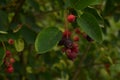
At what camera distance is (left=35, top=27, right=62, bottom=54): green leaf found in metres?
1.09

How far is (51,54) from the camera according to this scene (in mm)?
1786

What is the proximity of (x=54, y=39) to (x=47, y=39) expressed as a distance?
0.03 meters

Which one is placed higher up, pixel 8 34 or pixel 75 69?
pixel 8 34

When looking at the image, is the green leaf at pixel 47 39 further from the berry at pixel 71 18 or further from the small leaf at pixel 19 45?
the small leaf at pixel 19 45

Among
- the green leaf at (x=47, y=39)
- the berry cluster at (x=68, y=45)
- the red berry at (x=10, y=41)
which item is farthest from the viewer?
the red berry at (x=10, y=41)

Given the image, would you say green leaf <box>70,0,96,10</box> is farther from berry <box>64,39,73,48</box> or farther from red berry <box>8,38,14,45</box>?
red berry <box>8,38,14,45</box>

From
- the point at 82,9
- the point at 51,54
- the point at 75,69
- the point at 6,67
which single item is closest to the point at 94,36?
the point at 82,9

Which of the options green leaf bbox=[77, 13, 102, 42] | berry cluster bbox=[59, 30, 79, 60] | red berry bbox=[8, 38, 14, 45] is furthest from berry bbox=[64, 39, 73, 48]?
red berry bbox=[8, 38, 14, 45]

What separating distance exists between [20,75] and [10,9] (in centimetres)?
33

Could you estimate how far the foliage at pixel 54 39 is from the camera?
1110 mm

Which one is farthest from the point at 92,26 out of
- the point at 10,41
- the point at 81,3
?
the point at 10,41

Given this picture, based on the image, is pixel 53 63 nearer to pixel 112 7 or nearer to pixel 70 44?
pixel 112 7

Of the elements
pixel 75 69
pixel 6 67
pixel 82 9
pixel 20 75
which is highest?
pixel 82 9

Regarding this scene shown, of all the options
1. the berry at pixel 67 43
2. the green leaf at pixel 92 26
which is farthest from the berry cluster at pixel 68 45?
the green leaf at pixel 92 26
